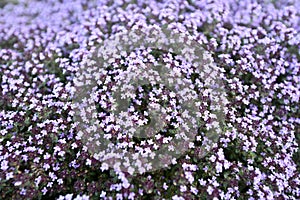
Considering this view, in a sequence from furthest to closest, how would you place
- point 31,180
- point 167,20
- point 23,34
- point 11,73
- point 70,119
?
1. point 23,34
2. point 167,20
3. point 11,73
4. point 70,119
5. point 31,180

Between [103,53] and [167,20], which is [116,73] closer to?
[103,53]

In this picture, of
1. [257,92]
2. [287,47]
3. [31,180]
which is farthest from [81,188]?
[287,47]

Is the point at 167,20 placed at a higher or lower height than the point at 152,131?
higher

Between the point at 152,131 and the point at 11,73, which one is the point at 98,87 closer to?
the point at 152,131

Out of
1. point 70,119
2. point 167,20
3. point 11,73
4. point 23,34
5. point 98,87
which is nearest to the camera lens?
point 70,119

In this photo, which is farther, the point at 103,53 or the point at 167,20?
the point at 167,20

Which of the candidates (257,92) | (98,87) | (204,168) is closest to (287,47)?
(257,92)

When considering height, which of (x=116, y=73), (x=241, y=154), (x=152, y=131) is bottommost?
(x=241, y=154)
